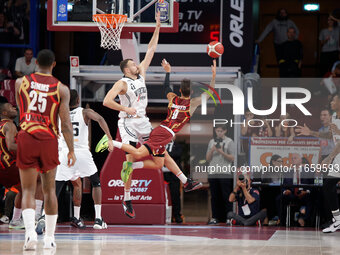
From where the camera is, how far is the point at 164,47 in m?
16.4

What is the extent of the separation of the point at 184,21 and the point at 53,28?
6.07 metres

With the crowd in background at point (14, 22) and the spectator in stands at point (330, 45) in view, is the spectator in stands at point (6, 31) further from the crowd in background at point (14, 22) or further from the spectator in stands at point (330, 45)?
the spectator in stands at point (330, 45)

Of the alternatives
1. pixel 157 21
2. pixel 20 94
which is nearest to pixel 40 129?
pixel 20 94

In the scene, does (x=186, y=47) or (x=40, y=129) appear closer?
(x=40, y=129)

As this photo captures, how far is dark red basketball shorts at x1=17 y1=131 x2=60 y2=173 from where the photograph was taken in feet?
24.6

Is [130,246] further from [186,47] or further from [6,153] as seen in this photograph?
[186,47]

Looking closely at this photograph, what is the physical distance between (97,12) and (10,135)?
244cm

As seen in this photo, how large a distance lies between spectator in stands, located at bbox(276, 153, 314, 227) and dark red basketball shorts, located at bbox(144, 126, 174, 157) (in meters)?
2.58

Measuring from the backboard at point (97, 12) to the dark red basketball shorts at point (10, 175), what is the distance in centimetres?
238

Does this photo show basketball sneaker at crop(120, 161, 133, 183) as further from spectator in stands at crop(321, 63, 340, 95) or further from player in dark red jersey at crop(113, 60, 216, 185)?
spectator in stands at crop(321, 63, 340, 95)

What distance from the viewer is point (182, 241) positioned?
9.36 metres

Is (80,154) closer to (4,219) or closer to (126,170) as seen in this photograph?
(126,170)

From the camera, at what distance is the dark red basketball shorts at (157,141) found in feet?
36.8

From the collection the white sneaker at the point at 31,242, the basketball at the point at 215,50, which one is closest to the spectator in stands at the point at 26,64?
the basketball at the point at 215,50
